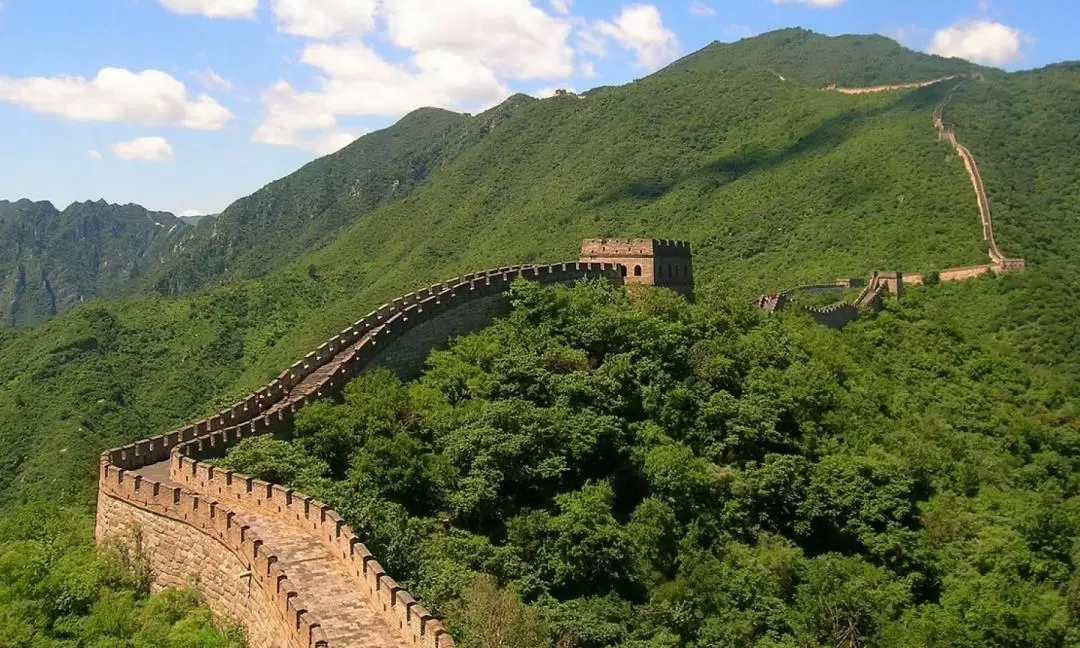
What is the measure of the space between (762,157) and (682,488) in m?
64.9

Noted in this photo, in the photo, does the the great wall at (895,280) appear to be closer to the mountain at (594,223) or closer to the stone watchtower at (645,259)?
the mountain at (594,223)

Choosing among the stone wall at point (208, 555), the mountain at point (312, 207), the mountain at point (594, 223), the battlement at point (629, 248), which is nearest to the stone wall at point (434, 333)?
the battlement at point (629, 248)

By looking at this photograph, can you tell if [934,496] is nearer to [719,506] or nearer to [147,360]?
[719,506]

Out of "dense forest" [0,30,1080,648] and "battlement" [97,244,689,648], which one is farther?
"dense forest" [0,30,1080,648]

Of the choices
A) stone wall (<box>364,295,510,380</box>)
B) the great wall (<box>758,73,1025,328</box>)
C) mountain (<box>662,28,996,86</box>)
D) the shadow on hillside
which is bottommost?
stone wall (<box>364,295,510,380</box>)

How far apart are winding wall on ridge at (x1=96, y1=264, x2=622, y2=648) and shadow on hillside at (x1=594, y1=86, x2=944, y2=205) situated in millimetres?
61739

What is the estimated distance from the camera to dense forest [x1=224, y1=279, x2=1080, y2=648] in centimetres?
2386

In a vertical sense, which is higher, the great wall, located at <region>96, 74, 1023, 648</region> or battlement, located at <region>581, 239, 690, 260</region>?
battlement, located at <region>581, 239, 690, 260</region>

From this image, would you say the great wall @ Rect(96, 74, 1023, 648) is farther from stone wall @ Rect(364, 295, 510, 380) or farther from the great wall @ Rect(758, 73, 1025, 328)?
the great wall @ Rect(758, 73, 1025, 328)

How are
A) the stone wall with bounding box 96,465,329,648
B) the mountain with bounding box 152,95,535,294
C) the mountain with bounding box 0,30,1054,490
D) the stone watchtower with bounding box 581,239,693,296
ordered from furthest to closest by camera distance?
the mountain with bounding box 152,95,535,294 < the mountain with bounding box 0,30,1054,490 < the stone watchtower with bounding box 581,239,693,296 < the stone wall with bounding box 96,465,329,648

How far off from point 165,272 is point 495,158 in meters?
82.8

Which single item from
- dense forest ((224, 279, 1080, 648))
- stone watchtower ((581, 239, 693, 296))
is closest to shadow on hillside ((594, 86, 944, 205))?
stone watchtower ((581, 239, 693, 296))

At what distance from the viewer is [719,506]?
97.6ft

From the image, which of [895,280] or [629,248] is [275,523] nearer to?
[629,248]
